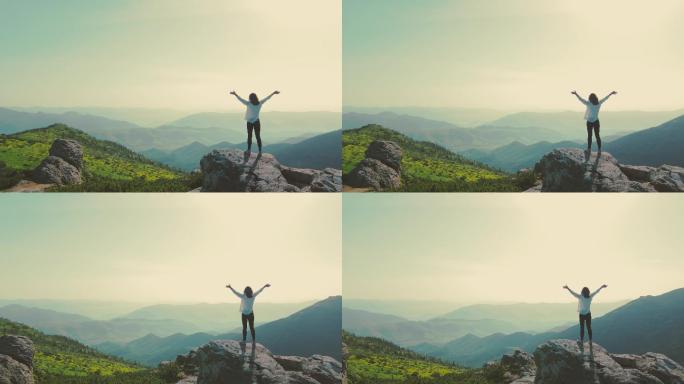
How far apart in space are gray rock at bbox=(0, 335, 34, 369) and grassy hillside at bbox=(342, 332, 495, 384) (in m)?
→ 9.71

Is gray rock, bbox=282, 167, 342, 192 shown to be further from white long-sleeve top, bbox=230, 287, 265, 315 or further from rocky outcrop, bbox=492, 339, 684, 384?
rocky outcrop, bbox=492, 339, 684, 384

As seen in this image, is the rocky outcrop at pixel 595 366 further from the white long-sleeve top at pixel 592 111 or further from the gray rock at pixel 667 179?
the white long-sleeve top at pixel 592 111

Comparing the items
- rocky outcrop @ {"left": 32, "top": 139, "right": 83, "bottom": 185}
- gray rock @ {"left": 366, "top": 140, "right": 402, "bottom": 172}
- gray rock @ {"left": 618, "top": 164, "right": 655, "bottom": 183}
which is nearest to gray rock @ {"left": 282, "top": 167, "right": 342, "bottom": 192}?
gray rock @ {"left": 366, "top": 140, "right": 402, "bottom": 172}

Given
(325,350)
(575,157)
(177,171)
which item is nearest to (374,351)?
(325,350)

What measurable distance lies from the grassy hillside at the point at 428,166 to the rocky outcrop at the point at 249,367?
665 cm

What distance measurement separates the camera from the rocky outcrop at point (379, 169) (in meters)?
24.5

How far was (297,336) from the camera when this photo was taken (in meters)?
24.9

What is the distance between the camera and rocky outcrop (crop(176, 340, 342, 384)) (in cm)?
2056

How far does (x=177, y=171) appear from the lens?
→ 99.8 feet

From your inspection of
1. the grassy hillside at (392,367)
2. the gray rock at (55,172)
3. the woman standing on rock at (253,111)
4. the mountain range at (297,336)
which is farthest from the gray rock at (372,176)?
the gray rock at (55,172)

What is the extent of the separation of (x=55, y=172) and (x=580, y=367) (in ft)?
58.4

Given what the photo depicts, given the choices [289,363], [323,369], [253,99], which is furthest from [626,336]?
[253,99]

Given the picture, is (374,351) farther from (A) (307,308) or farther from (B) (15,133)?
(B) (15,133)

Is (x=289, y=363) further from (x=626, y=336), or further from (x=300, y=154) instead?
(x=626, y=336)
